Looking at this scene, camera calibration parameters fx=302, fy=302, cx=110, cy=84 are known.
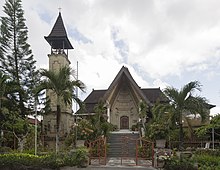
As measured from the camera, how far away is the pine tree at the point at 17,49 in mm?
22938

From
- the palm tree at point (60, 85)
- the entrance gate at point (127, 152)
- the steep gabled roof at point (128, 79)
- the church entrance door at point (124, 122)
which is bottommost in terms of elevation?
the entrance gate at point (127, 152)

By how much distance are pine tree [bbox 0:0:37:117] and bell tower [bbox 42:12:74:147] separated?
2532 mm

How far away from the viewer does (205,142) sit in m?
19.5

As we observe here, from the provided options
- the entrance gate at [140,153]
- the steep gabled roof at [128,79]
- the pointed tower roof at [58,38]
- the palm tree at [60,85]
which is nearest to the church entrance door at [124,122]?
the steep gabled roof at [128,79]

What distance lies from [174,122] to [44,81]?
684 cm

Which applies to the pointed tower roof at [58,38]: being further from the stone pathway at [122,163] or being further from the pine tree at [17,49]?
the stone pathway at [122,163]

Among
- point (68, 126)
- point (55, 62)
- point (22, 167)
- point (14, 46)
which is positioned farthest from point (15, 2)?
point (22, 167)

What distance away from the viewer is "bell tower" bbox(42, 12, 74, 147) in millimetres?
26516

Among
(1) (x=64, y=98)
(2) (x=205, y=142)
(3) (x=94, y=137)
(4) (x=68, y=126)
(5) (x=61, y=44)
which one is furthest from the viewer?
(5) (x=61, y=44)

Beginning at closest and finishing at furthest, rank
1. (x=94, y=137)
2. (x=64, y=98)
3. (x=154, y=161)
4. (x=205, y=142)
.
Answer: (x=154, y=161)
(x=64, y=98)
(x=94, y=137)
(x=205, y=142)

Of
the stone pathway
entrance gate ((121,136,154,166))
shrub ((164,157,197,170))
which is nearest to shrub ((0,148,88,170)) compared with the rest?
the stone pathway

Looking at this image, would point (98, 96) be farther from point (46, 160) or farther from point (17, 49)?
point (46, 160)

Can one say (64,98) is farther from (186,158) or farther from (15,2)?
(15,2)

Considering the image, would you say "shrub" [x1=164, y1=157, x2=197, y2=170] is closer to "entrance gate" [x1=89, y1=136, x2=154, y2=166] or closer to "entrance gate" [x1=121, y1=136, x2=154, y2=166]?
"entrance gate" [x1=121, y1=136, x2=154, y2=166]
